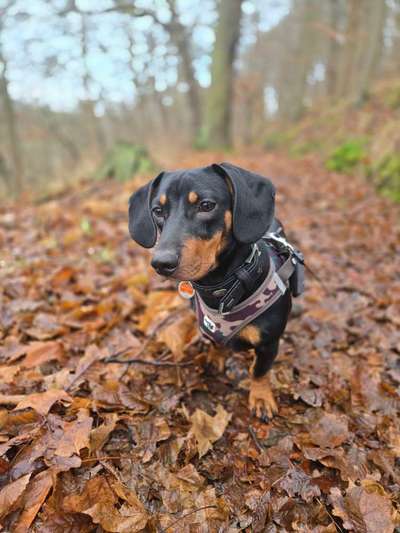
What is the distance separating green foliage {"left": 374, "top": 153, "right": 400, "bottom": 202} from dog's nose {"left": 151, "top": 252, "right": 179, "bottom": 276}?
20.6 feet

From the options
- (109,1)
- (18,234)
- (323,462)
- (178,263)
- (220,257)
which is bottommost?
(18,234)

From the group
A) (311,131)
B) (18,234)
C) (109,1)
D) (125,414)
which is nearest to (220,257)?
(125,414)

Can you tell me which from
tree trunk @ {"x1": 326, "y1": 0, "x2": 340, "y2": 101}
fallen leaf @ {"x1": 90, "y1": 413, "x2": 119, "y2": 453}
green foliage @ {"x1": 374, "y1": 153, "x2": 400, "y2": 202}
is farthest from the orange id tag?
tree trunk @ {"x1": 326, "y1": 0, "x2": 340, "y2": 101}

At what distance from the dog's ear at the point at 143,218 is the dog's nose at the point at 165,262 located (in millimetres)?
460

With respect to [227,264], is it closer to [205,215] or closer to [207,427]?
[205,215]

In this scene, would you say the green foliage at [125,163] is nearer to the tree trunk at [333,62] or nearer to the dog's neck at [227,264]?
the dog's neck at [227,264]

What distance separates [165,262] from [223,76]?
13218mm

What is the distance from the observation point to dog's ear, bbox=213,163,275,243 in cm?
205

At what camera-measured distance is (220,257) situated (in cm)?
217

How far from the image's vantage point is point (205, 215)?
6.82 ft

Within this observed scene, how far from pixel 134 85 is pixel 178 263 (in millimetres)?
21790

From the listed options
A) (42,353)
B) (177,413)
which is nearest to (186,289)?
(177,413)

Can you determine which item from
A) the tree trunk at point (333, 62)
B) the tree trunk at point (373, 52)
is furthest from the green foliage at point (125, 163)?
the tree trunk at point (333, 62)

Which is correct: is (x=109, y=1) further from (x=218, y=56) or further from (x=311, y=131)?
(x=311, y=131)
